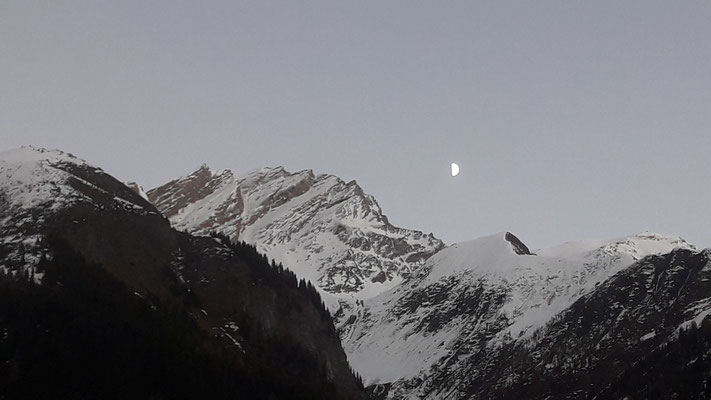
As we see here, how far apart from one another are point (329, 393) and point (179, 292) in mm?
34085

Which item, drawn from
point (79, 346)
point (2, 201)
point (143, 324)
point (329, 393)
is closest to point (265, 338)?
point (329, 393)

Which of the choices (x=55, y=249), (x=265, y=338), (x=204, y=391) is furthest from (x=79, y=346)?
(x=265, y=338)

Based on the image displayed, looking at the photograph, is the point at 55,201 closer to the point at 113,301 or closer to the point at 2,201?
the point at 2,201

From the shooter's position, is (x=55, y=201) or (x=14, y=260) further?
(x=55, y=201)

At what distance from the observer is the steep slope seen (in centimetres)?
15525

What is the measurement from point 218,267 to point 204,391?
49.4m

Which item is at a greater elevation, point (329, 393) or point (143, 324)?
point (143, 324)

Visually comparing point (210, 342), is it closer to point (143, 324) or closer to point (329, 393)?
point (143, 324)

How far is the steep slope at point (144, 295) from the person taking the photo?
155m

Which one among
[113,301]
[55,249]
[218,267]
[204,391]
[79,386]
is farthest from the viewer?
[218,267]

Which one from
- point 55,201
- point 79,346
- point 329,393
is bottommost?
point 329,393

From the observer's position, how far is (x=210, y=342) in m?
168

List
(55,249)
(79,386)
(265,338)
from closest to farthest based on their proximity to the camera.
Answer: (79,386) < (55,249) < (265,338)

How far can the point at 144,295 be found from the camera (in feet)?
570
